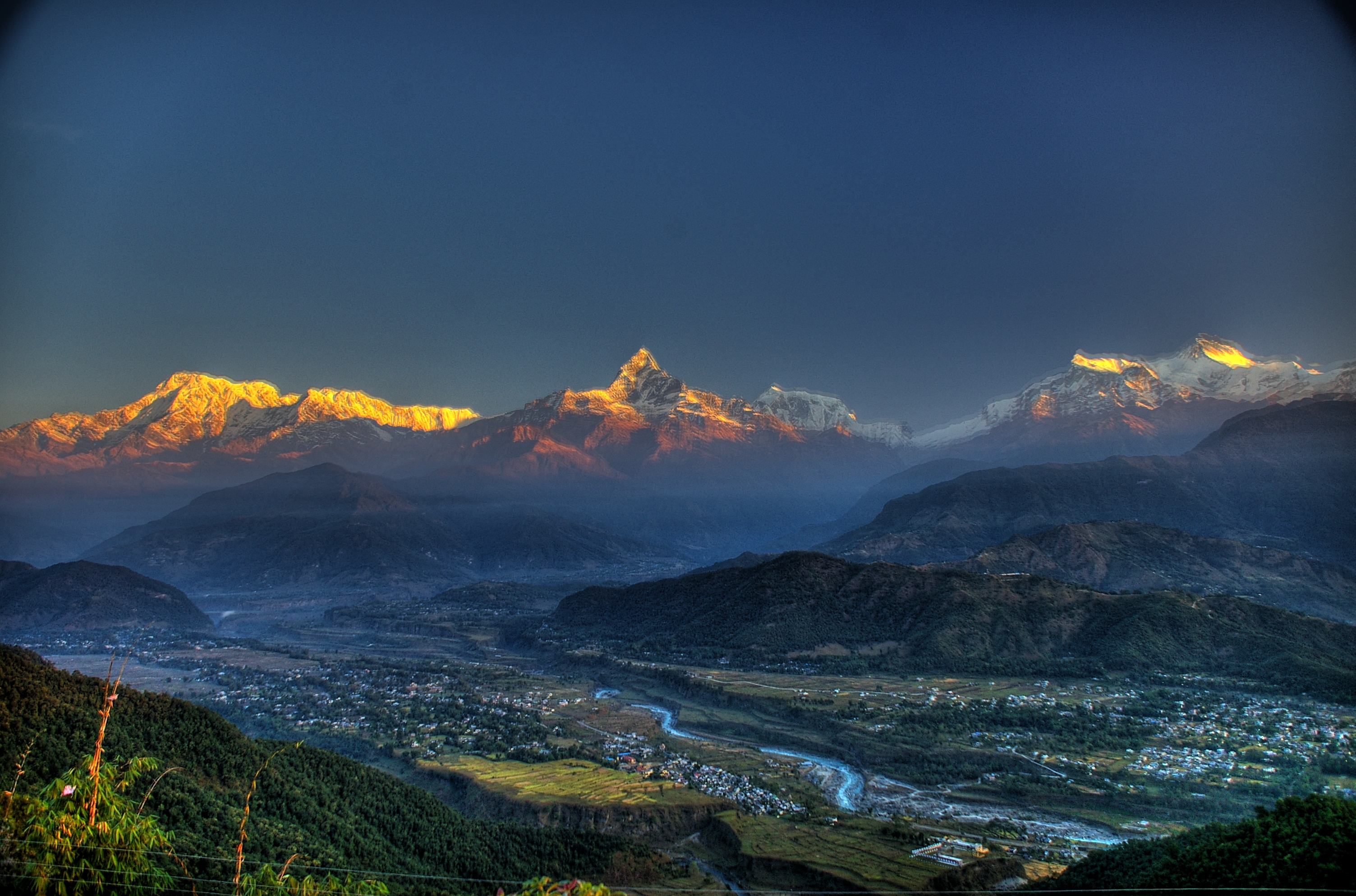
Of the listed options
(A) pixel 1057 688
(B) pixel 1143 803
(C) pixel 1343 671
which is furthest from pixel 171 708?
(C) pixel 1343 671

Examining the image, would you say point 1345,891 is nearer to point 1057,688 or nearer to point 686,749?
point 686,749

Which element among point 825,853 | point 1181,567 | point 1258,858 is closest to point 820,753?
point 825,853

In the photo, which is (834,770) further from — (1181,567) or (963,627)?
(1181,567)

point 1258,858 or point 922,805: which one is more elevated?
point 1258,858

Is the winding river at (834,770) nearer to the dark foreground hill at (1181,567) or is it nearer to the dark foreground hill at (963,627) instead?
the dark foreground hill at (963,627)

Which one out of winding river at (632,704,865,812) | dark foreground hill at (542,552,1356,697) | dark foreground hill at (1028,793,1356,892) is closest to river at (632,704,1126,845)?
winding river at (632,704,865,812)

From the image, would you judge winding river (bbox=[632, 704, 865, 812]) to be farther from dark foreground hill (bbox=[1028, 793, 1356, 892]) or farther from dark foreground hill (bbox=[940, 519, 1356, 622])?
dark foreground hill (bbox=[940, 519, 1356, 622])

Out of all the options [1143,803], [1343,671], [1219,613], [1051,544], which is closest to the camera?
[1143,803]
